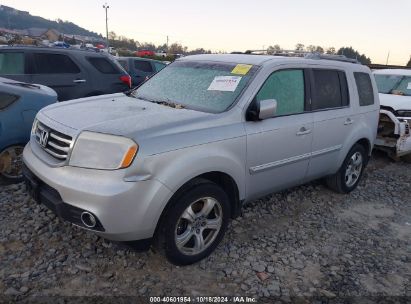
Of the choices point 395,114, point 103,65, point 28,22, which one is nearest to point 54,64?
point 103,65

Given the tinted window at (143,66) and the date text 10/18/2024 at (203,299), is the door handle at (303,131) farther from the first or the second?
the tinted window at (143,66)

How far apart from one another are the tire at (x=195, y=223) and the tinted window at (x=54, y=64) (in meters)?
5.18

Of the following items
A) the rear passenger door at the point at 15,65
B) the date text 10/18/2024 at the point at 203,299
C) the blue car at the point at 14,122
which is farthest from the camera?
the rear passenger door at the point at 15,65

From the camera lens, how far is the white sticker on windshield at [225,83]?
11.5 feet

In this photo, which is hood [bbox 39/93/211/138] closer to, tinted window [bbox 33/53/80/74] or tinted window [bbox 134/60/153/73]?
tinted window [bbox 33/53/80/74]

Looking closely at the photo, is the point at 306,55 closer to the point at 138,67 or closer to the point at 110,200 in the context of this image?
the point at 110,200

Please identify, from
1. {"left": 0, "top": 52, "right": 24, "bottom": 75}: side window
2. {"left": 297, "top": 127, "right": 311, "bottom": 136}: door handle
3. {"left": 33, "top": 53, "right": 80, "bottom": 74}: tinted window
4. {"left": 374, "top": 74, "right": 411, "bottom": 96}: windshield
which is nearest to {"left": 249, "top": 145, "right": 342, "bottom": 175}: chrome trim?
{"left": 297, "top": 127, "right": 311, "bottom": 136}: door handle

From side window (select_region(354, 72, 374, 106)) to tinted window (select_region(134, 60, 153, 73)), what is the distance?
9.11 m

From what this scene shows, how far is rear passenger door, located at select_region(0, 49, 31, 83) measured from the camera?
22.0 feet

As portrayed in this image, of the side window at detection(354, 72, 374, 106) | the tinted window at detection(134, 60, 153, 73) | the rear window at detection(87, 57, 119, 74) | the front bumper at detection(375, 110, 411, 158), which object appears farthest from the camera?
the tinted window at detection(134, 60, 153, 73)

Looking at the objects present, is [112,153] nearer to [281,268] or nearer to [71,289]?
[71,289]

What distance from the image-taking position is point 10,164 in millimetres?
4426

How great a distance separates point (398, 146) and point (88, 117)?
5582 millimetres

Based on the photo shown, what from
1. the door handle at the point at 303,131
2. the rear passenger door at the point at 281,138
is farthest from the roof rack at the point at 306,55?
the door handle at the point at 303,131
